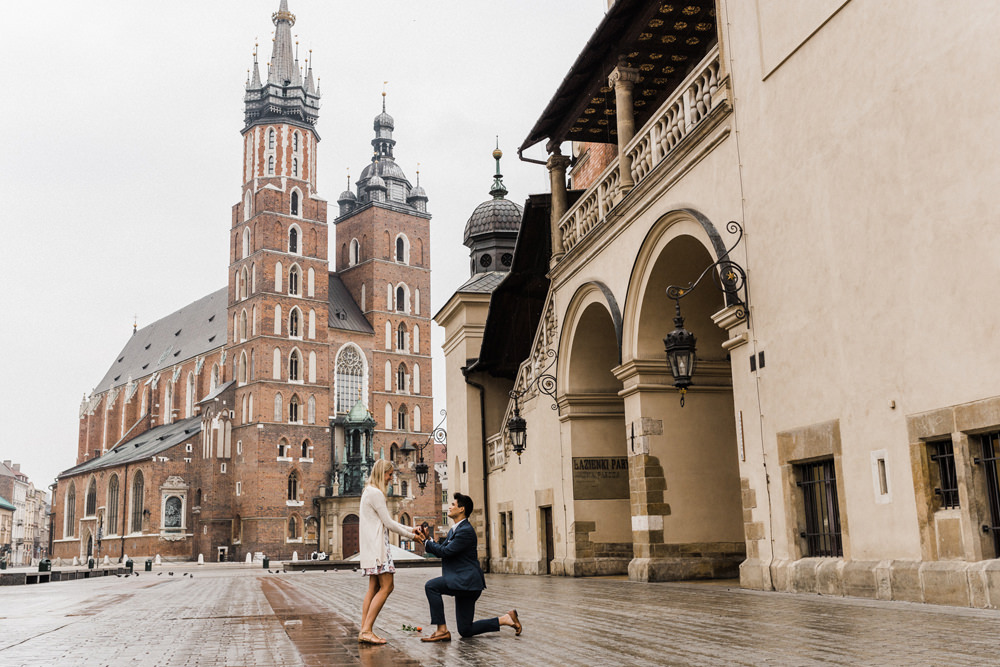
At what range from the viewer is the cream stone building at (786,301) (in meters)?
8.04

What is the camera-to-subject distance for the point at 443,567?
7.66 metres

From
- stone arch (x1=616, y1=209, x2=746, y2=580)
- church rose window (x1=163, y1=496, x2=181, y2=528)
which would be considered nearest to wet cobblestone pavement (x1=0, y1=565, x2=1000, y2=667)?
stone arch (x1=616, y1=209, x2=746, y2=580)

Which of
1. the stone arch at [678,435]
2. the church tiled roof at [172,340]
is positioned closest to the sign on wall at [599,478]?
the stone arch at [678,435]

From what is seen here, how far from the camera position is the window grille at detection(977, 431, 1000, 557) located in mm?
7727

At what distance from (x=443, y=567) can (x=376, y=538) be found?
58 centimetres

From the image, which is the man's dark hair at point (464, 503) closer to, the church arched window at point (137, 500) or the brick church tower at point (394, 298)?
the brick church tower at point (394, 298)

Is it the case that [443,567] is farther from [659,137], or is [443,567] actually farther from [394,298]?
[394,298]

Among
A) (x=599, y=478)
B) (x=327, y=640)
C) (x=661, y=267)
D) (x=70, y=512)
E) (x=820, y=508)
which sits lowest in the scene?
(x=327, y=640)

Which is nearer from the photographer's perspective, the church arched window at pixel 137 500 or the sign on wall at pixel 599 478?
the sign on wall at pixel 599 478

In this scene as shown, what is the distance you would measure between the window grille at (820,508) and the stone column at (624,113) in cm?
635

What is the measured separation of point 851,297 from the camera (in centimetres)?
944

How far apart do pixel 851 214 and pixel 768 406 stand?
101 inches

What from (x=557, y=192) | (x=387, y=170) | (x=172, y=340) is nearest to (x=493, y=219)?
(x=557, y=192)

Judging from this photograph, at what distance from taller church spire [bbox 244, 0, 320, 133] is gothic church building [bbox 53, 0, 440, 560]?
0.12 metres
